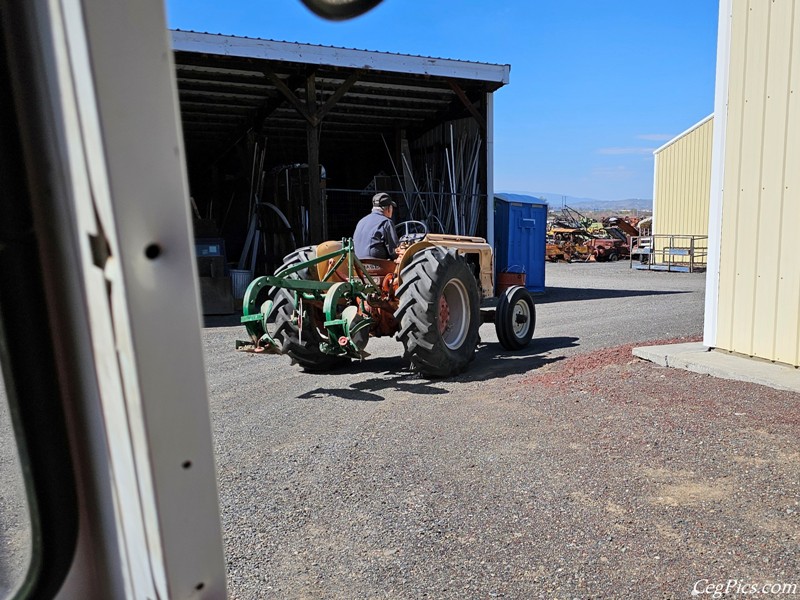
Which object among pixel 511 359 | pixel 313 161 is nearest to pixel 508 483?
pixel 511 359

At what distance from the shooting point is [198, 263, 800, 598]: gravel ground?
2633 mm

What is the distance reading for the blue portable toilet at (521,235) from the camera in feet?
46.1

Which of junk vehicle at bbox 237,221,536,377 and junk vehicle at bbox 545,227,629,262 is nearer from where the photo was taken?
junk vehicle at bbox 237,221,536,377

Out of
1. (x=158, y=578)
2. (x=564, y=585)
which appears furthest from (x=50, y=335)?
(x=564, y=585)

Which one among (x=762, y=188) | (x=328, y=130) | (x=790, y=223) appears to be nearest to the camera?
(x=790, y=223)

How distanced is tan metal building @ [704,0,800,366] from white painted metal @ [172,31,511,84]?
6.71 metres

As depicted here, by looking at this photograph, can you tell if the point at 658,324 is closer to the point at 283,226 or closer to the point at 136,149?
the point at 283,226

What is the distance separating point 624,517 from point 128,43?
2939mm

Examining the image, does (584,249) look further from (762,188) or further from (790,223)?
(790,223)

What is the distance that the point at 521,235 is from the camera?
14.2 m

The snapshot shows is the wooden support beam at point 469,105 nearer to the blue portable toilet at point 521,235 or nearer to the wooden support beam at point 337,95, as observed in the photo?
the blue portable toilet at point 521,235

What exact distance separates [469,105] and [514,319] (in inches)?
279

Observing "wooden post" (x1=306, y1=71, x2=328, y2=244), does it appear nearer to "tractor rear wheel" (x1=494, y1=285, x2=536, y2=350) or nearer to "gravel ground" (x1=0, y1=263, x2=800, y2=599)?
"tractor rear wheel" (x1=494, y1=285, x2=536, y2=350)

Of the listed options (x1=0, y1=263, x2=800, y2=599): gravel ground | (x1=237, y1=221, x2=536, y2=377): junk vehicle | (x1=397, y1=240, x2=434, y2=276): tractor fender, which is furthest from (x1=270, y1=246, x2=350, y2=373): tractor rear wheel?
(x1=397, y1=240, x2=434, y2=276): tractor fender
